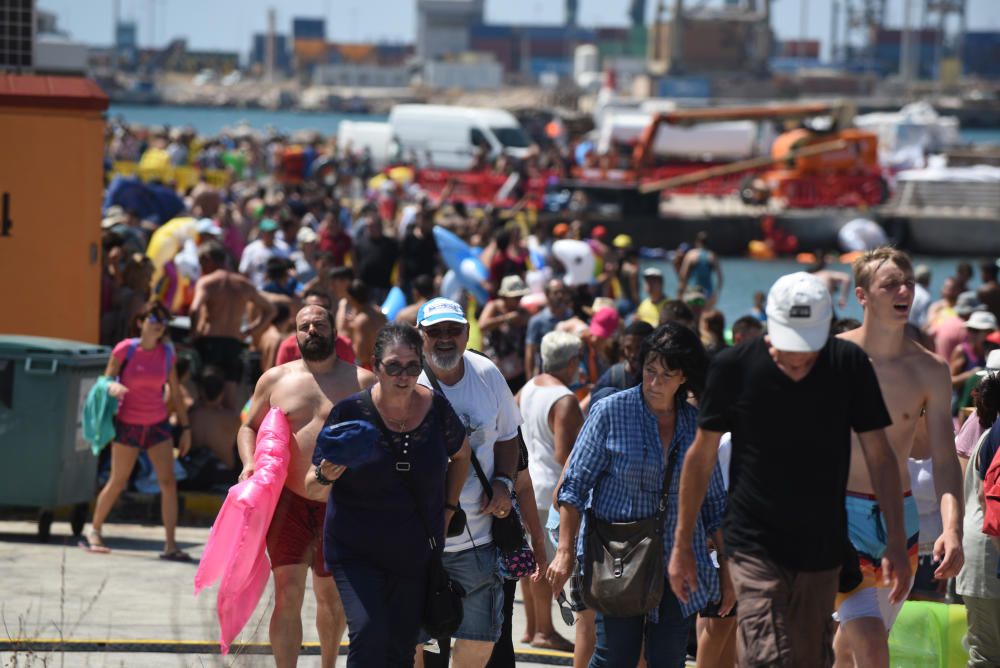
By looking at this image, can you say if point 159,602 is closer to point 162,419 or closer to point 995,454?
point 162,419

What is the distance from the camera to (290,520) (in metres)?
6.36

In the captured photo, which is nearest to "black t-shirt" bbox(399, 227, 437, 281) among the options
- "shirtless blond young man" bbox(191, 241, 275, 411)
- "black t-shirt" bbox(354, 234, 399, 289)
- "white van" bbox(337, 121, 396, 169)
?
"black t-shirt" bbox(354, 234, 399, 289)

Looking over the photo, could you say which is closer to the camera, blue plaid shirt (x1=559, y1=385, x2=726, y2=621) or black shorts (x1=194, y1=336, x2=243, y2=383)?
blue plaid shirt (x1=559, y1=385, x2=726, y2=621)

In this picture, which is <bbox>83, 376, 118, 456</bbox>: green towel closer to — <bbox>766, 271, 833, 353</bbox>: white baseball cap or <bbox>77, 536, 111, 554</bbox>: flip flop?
<bbox>77, 536, 111, 554</bbox>: flip flop

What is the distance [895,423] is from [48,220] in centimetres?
748

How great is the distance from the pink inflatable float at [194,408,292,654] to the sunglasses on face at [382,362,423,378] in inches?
35.3

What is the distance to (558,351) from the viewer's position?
765 centimetres

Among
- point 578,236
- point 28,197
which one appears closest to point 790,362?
point 28,197

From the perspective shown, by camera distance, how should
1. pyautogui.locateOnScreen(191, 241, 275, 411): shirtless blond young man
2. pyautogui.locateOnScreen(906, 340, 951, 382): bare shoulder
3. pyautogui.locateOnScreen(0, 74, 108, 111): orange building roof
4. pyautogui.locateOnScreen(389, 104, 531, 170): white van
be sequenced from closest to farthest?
1. pyautogui.locateOnScreen(906, 340, 951, 382): bare shoulder
2. pyautogui.locateOnScreen(0, 74, 108, 111): orange building roof
3. pyautogui.locateOnScreen(191, 241, 275, 411): shirtless blond young man
4. pyautogui.locateOnScreen(389, 104, 531, 170): white van

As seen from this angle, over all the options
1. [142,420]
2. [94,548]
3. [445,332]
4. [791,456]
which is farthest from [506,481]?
[94,548]

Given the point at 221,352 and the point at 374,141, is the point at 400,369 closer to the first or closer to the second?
the point at 221,352

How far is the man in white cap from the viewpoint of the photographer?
Result: 482 cm

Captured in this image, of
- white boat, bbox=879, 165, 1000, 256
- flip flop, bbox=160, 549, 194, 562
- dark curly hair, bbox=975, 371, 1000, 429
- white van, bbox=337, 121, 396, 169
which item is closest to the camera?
dark curly hair, bbox=975, 371, 1000, 429

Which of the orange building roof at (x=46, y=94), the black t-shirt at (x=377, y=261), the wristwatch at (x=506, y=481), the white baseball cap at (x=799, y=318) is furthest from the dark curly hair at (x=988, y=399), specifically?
the black t-shirt at (x=377, y=261)
